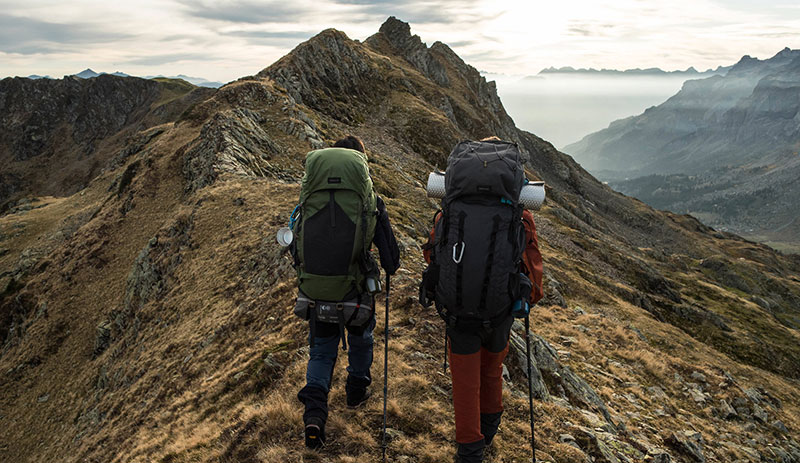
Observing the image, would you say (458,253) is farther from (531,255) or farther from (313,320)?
(313,320)

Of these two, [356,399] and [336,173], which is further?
[356,399]

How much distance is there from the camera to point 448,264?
525cm

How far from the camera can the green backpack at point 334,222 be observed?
19.2 feet

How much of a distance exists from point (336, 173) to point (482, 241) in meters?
2.39

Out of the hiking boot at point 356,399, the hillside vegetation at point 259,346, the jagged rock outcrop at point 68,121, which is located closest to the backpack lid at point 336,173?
the hiking boot at point 356,399

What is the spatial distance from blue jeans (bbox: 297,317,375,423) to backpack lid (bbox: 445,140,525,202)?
9.18 ft

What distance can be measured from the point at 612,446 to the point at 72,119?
19104cm

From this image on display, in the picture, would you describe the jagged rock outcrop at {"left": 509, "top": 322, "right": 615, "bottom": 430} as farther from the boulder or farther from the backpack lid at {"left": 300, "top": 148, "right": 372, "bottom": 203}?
the backpack lid at {"left": 300, "top": 148, "right": 372, "bottom": 203}

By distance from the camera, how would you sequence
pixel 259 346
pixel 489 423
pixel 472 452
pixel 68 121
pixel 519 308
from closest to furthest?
pixel 519 308 < pixel 472 452 < pixel 489 423 < pixel 259 346 < pixel 68 121

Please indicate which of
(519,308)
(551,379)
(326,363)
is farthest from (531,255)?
(551,379)

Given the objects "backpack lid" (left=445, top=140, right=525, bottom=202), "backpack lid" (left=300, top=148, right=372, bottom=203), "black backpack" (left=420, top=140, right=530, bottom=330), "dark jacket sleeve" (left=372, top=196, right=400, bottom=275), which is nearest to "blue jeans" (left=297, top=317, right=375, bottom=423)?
"dark jacket sleeve" (left=372, top=196, right=400, bottom=275)

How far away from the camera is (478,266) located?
5.09 metres

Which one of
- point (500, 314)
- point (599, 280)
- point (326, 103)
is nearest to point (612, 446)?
point (500, 314)

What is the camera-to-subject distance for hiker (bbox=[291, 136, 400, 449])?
5.85m
